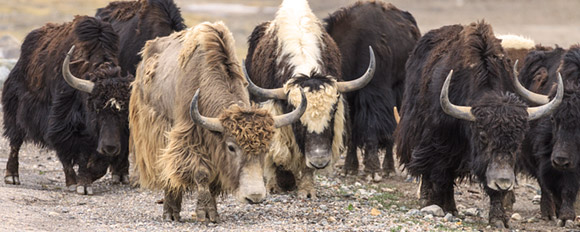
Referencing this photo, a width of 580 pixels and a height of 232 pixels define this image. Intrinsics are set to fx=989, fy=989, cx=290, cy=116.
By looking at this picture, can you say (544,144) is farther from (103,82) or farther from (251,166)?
(103,82)

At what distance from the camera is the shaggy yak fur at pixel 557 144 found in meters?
8.61

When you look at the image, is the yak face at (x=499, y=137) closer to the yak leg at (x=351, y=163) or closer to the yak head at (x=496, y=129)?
the yak head at (x=496, y=129)

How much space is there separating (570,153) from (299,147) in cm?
237

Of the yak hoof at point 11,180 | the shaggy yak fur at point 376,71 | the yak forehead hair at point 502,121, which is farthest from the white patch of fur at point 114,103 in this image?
the yak forehead hair at point 502,121

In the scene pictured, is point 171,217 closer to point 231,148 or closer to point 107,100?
point 231,148

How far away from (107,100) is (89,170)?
3.09 feet

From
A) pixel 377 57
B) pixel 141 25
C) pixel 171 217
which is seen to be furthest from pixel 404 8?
pixel 171 217

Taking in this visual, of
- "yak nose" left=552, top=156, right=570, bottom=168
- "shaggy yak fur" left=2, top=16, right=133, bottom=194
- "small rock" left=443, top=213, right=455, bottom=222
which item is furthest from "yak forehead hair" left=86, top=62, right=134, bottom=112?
"yak nose" left=552, top=156, right=570, bottom=168

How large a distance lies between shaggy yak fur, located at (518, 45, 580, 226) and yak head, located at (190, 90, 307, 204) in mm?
2986

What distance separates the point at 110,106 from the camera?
9.05m

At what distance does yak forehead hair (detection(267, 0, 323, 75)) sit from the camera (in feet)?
30.4

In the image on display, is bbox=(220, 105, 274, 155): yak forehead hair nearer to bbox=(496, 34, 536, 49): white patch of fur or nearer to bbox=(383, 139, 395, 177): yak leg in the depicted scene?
bbox=(383, 139, 395, 177): yak leg

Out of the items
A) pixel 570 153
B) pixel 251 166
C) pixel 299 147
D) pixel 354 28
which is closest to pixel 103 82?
pixel 299 147

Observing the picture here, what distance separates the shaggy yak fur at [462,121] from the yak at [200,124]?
155 centimetres
